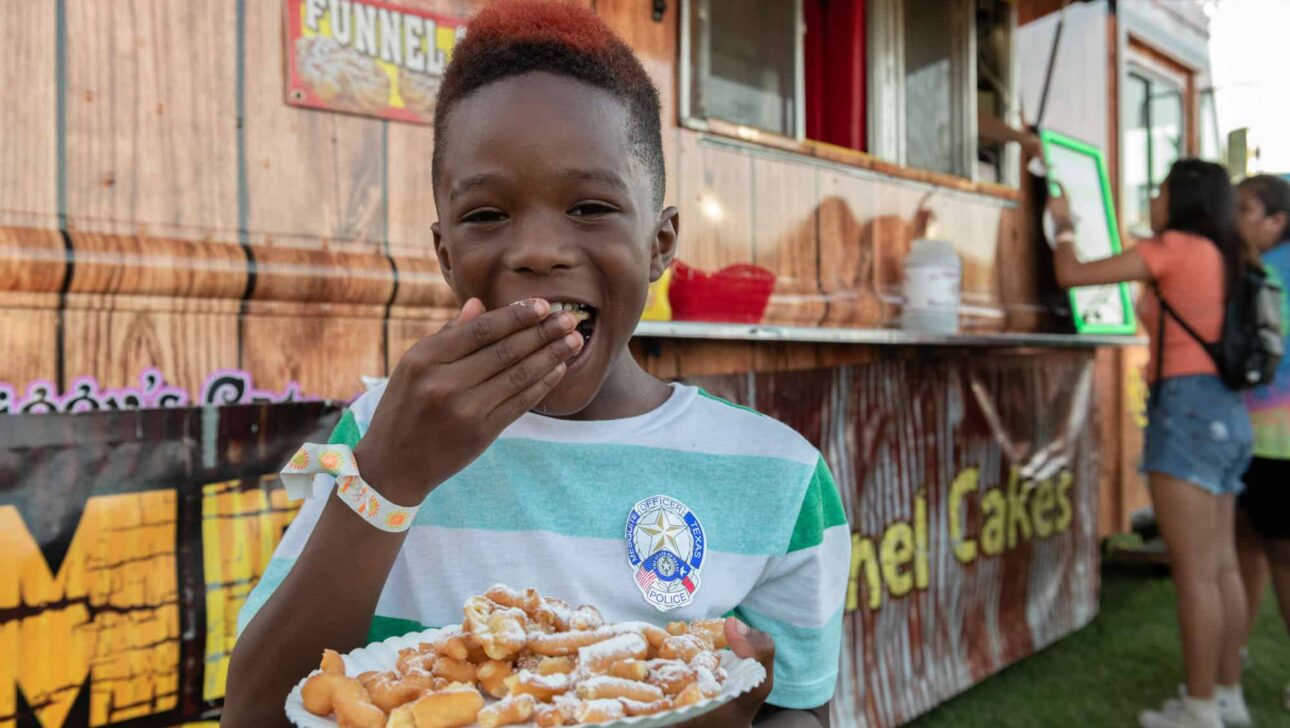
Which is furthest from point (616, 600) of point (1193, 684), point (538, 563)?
point (1193, 684)

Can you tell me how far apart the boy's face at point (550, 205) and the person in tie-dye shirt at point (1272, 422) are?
3.46 m

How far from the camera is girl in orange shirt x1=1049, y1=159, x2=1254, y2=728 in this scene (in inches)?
129

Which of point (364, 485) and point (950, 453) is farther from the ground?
point (364, 485)

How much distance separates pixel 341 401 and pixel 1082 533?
13.5 feet

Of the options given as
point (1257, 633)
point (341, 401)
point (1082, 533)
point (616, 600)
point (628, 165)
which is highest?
point (628, 165)

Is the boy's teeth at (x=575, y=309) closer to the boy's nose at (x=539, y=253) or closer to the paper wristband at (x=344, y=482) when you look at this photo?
the boy's nose at (x=539, y=253)

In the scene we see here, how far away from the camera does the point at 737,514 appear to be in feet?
4.12

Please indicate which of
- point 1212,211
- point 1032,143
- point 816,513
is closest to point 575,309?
point 816,513

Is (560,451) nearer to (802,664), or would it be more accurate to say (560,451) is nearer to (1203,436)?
(802,664)

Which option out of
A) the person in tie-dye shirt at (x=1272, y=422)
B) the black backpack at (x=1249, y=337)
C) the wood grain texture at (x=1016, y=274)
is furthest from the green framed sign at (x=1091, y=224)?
the black backpack at (x=1249, y=337)

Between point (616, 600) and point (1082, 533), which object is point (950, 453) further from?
point (616, 600)

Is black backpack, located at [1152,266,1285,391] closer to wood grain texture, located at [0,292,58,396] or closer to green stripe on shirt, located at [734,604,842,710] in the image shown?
green stripe on shirt, located at [734,604,842,710]

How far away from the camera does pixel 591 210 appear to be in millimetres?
1134

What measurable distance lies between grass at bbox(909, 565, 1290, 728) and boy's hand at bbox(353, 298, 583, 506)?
3.12 m
